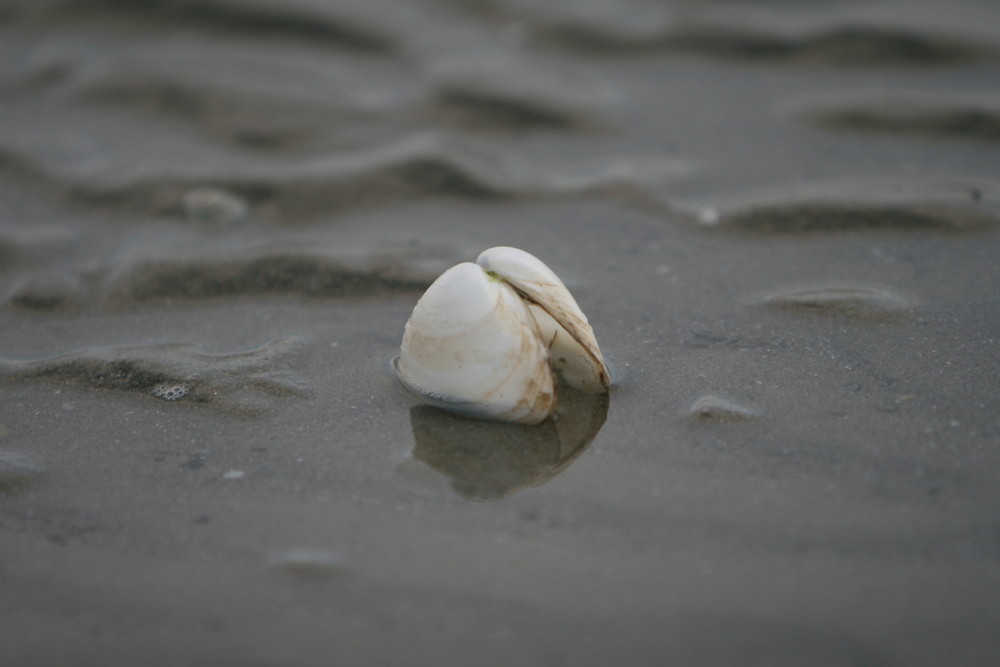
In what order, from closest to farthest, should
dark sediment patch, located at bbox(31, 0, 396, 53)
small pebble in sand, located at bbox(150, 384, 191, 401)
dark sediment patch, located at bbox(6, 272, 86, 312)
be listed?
1. small pebble in sand, located at bbox(150, 384, 191, 401)
2. dark sediment patch, located at bbox(6, 272, 86, 312)
3. dark sediment patch, located at bbox(31, 0, 396, 53)

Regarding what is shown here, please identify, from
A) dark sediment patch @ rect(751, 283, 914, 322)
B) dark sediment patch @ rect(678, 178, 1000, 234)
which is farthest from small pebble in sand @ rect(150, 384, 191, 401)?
dark sediment patch @ rect(678, 178, 1000, 234)

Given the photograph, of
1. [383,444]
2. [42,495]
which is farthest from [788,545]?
[42,495]

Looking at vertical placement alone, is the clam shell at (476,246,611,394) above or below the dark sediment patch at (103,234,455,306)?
above

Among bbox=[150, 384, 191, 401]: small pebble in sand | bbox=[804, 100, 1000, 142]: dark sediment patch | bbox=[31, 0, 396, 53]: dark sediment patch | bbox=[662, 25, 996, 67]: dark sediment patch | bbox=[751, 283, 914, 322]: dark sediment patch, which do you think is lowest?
bbox=[150, 384, 191, 401]: small pebble in sand

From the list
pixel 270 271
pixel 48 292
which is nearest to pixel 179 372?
pixel 270 271

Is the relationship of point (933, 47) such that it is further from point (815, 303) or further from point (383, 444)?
point (383, 444)

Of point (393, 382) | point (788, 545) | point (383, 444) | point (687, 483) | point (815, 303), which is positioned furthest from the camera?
point (815, 303)

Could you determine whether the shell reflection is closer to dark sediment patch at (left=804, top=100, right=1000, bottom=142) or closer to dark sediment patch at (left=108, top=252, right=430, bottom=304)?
dark sediment patch at (left=108, top=252, right=430, bottom=304)

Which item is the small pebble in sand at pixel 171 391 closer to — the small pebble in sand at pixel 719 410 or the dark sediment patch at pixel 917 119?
the small pebble in sand at pixel 719 410
